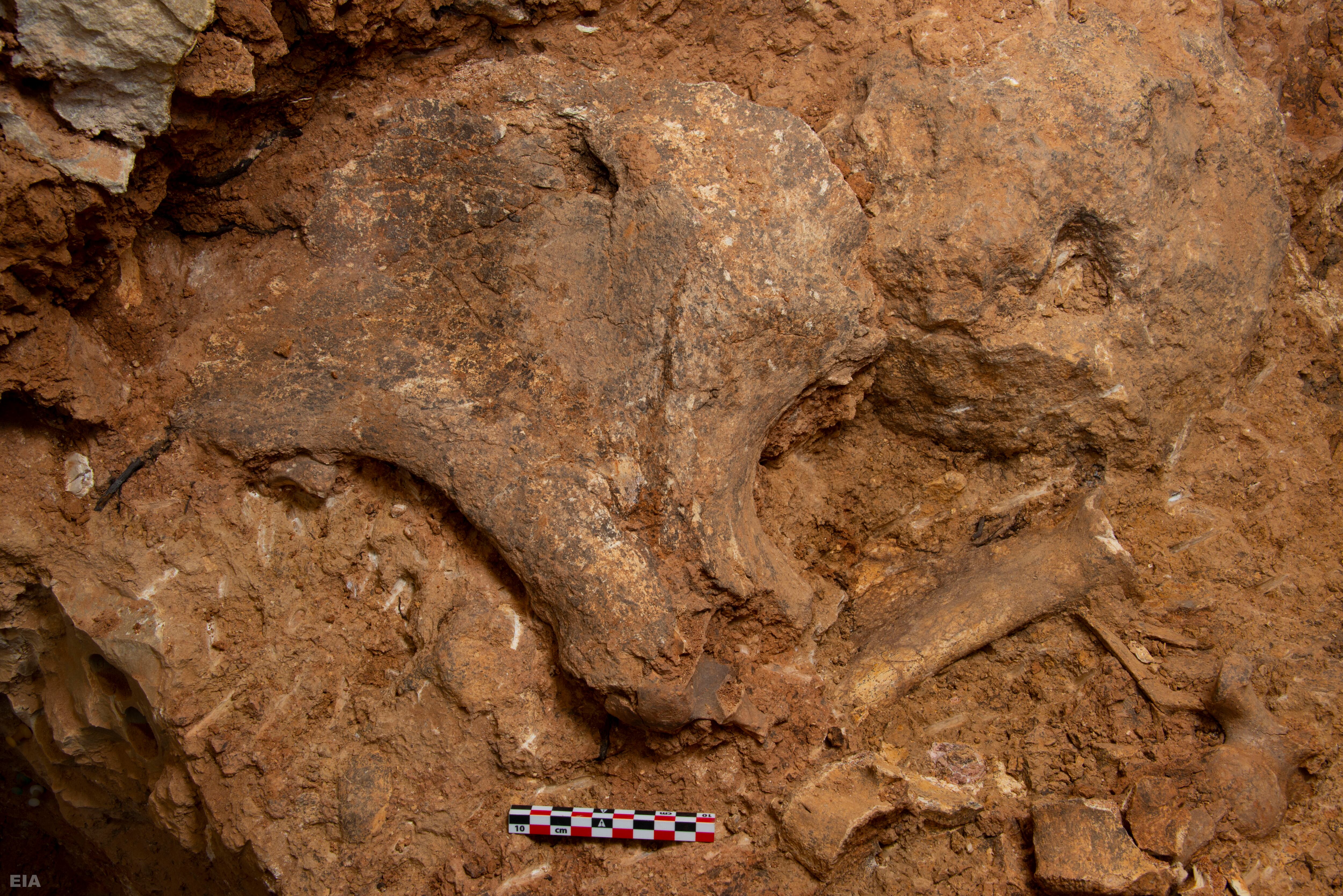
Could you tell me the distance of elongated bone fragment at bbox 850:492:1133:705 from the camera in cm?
251

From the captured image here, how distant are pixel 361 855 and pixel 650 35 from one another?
2.25m

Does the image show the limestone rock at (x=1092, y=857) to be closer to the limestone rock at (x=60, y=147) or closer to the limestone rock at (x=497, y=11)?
the limestone rock at (x=497, y=11)

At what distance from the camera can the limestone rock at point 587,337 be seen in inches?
87.6

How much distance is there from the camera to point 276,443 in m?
2.28

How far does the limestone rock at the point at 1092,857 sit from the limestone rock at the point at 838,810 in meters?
0.36

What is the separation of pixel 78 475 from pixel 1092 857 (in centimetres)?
267

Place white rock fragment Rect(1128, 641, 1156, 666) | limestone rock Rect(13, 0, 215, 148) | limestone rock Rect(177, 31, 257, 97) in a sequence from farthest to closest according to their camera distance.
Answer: white rock fragment Rect(1128, 641, 1156, 666) < limestone rock Rect(177, 31, 257, 97) < limestone rock Rect(13, 0, 215, 148)

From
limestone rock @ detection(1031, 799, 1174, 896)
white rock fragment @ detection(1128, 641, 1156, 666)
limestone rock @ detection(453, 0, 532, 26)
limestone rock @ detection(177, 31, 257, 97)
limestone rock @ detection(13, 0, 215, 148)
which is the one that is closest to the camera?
limestone rock @ detection(13, 0, 215, 148)

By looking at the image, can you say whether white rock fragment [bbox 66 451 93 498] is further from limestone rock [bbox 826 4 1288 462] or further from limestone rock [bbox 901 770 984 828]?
limestone rock [bbox 901 770 984 828]

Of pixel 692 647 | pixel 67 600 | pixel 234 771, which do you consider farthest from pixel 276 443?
pixel 692 647

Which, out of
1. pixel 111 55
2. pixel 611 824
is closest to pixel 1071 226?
pixel 611 824

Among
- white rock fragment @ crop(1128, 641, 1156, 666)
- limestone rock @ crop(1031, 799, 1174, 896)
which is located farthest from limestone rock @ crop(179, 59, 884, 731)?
white rock fragment @ crop(1128, 641, 1156, 666)

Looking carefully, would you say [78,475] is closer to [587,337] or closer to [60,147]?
[60,147]

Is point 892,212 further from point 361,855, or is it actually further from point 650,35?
point 361,855
